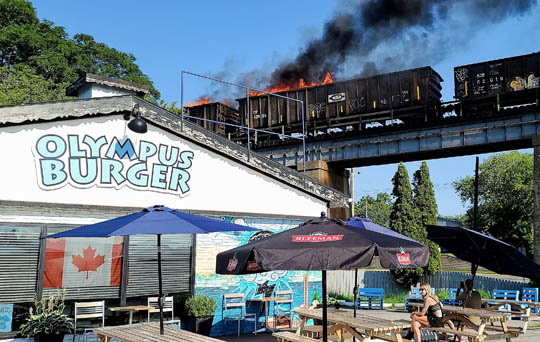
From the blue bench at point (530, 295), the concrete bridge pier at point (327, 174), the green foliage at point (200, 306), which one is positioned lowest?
the blue bench at point (530, 295)

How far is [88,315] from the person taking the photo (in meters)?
9.29

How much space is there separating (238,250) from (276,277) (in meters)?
6.15

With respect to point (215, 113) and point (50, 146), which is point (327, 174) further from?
point (50, 146)

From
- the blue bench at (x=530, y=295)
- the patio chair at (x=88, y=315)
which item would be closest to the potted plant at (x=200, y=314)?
the patio chair at (x=88, y=315)

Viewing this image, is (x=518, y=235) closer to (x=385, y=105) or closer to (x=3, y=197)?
(x=385, y=105)

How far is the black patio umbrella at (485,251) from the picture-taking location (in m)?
8.70

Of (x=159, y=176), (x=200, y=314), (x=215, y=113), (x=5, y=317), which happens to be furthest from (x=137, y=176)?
(x=215, y=113)

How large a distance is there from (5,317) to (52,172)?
2.57 m

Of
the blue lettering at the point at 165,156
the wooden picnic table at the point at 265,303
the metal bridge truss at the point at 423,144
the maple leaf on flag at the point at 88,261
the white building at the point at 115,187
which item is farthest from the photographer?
the metal bridge truss at the point at 423,144

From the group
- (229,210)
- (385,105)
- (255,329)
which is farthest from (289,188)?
(385,105)

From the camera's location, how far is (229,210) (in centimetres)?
1145

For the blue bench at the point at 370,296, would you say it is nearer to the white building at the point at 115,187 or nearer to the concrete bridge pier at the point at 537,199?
the white building at the point at 115,187

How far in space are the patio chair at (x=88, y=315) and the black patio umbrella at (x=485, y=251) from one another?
6522 mm

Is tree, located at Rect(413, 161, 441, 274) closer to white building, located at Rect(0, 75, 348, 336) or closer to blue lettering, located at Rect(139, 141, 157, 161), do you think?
white building, located at Rect(0, 75, 348, 336)
